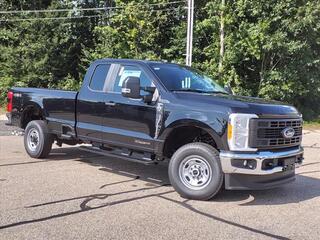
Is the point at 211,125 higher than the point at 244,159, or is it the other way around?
the point at 211,125

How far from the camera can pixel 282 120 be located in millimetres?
7176

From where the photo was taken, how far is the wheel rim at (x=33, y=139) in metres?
10.0

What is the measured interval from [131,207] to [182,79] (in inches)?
100

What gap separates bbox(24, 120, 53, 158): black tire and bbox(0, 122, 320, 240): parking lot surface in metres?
0.41

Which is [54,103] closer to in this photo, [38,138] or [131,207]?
[38,138]

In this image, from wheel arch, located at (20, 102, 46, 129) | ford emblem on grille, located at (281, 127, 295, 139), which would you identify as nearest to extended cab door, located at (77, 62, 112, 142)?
wheel arch, located at (20, 102, 46, 129)

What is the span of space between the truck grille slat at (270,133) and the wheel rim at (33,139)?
4927 mm

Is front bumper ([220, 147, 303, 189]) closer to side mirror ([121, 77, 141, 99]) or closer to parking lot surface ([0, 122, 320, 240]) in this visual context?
parking lot surface ([0, 122, 320, 240])

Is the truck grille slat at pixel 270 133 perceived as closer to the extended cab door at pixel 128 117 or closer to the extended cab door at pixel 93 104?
the extended cab door at pixel 128 117

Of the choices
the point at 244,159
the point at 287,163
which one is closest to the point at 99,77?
the point at 244,159

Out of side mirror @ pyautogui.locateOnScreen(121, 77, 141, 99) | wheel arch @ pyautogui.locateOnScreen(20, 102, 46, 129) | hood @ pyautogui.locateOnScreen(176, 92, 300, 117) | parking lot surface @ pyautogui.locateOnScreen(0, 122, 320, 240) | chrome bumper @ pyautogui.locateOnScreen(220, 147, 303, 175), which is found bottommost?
parking lot surface @ pyautogui.locateOnScreen(0, 122, 320, 240)

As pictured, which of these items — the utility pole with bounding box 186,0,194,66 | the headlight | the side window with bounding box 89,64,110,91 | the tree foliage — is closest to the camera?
the headlight

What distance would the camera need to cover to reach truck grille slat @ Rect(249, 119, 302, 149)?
267 inches

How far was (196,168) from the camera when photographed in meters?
7.21
